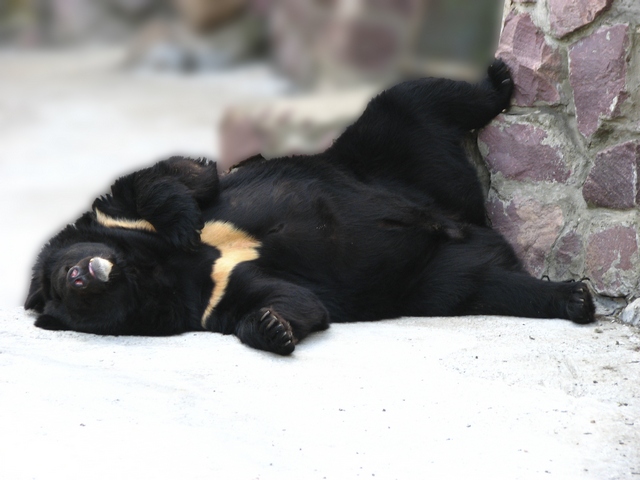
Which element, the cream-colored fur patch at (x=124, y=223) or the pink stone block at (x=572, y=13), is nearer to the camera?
the pink stone block at (x=572, y=13)

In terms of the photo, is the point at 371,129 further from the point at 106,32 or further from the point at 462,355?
the point at 106,32

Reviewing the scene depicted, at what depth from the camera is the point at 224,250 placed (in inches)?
112

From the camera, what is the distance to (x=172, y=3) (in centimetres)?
1114

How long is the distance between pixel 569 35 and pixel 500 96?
341 millimetres

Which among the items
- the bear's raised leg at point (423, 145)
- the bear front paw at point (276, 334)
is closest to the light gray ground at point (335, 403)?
the bear front paw at point (276, 334)

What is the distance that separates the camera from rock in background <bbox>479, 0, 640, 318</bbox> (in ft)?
8.83

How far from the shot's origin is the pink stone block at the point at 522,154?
9.66 ft

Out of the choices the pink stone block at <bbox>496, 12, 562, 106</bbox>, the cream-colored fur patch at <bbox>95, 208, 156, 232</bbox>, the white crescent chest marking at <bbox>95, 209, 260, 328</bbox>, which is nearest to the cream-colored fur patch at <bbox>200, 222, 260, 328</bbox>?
the white crescent chest marking at <bbox>95, 209, 260, 328</bbox>

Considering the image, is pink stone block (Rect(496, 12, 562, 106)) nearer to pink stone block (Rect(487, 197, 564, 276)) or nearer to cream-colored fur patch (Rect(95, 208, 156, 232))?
pink stone block (Rect(487, 197, 564, 276))

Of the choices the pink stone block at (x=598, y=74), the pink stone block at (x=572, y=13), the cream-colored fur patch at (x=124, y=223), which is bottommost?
the cream-colored fur patch at (x=124, y=223)

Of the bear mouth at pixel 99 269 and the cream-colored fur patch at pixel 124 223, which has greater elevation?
the cream-colored fur patch at pixel 124 223

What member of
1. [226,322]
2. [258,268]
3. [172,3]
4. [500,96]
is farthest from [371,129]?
[172,3]

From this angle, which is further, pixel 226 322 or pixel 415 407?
pixel 226 322

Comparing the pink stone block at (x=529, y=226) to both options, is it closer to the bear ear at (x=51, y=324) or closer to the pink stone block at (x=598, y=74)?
the pink stone block at (x=598, y=74)
